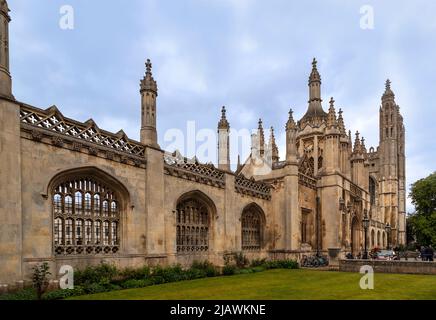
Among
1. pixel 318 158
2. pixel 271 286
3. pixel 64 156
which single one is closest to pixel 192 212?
pixel 271 286

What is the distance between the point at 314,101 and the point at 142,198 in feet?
88.6

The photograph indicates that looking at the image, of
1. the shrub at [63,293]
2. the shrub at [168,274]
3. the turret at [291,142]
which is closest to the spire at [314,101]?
the turret at [291,142]

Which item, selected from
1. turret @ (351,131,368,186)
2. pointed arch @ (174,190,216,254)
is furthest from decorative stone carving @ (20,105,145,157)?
turret @ (351,131,368,186)

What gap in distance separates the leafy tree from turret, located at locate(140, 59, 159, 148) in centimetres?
3594

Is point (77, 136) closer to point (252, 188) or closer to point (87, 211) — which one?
point (87, 211)

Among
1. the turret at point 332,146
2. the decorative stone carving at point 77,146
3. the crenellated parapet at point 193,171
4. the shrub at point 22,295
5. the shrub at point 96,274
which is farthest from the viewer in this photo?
the turret at point 332,146

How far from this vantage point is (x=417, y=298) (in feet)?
39.8

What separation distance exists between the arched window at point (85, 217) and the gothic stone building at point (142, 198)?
A: 0.14ft

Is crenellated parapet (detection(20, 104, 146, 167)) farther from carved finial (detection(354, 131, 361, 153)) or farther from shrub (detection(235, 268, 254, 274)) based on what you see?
carved finial (detection(354, 131, 361, 153))

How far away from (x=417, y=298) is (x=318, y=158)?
29.3m

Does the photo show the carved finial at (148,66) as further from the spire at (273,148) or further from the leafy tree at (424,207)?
the leafy tree at (424,207)

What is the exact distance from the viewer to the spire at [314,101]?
3797 cm

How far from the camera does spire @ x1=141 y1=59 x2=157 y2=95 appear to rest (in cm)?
1828

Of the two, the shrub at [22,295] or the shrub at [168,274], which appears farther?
the shrub at [168,274]
